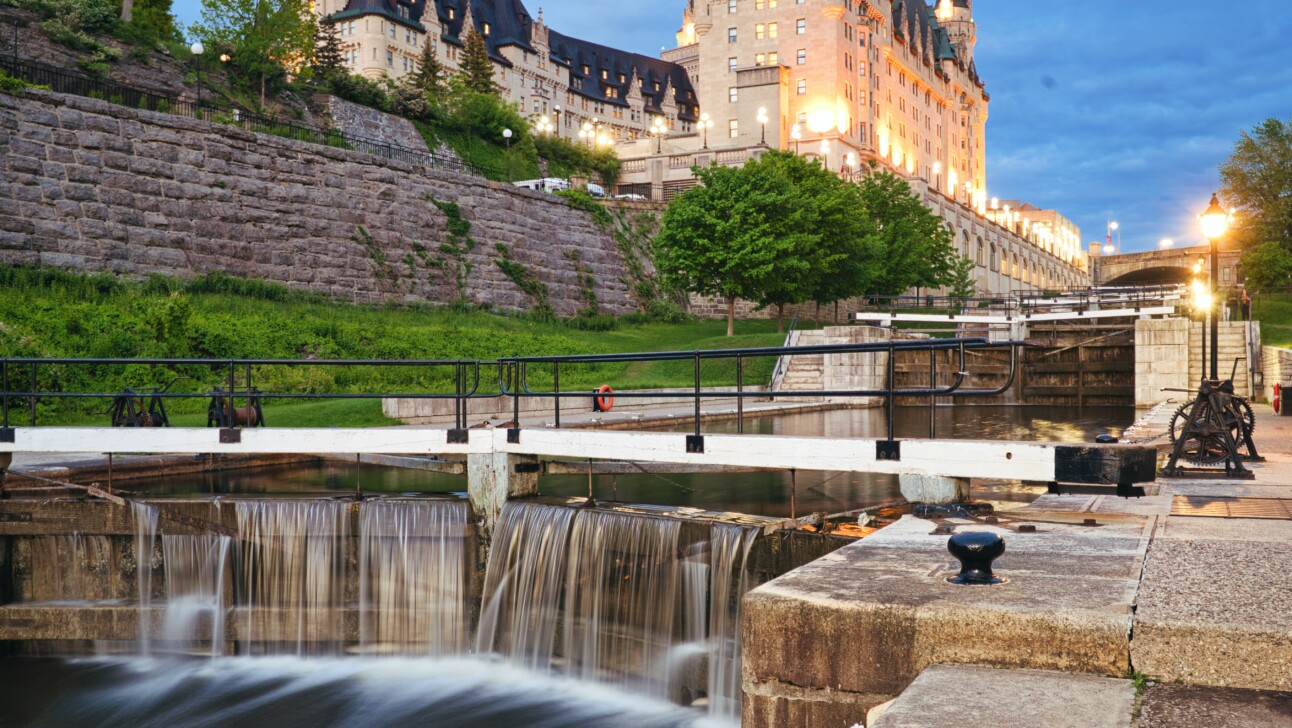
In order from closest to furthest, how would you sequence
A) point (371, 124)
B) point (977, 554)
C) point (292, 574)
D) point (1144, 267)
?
point (977, 554)
point (292, 574)
point (371, 124)
point (1144, 267)

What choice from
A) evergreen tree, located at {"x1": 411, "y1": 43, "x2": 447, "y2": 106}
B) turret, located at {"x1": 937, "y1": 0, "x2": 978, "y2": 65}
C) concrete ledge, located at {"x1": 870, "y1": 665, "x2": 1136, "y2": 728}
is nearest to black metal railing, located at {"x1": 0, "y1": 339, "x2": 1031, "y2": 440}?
concrete ledge, located at {"x1": 870, "y1": 665, "x2": 1136, "y2": 728}

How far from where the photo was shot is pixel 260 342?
31641 mm

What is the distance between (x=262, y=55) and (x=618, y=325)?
1048 inches

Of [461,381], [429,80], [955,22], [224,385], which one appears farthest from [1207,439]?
[955,22]

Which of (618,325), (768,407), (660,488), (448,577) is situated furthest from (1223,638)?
(618,325)

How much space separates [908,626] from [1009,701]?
727mm

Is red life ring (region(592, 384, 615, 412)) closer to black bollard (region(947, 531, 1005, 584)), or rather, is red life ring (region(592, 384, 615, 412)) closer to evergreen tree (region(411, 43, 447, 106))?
black bollard (region(947, 531, 1005, 584))

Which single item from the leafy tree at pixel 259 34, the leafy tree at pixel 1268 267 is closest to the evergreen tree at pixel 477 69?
the leafy tree at pixel 259 34

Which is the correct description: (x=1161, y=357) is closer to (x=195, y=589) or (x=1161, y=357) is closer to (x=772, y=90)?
(x=195, y=589)

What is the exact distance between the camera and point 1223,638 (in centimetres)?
383

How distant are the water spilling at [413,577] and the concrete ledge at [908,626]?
6899mm

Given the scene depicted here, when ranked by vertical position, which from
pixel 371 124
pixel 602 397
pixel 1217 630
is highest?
pixel 371 124

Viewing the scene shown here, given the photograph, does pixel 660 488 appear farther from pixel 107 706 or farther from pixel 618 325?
pixel 618 325

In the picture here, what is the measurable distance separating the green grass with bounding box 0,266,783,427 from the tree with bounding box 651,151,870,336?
499 centimetres
